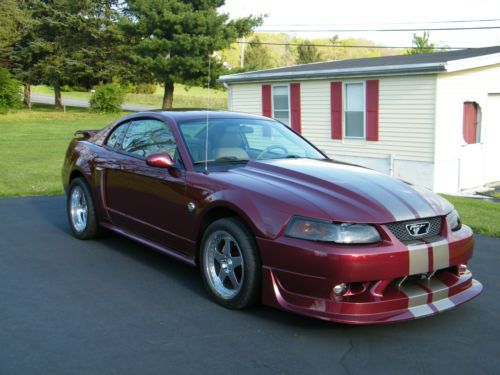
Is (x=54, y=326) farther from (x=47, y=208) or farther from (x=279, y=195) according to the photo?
(x=47, y=208)

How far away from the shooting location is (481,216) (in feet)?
28.4

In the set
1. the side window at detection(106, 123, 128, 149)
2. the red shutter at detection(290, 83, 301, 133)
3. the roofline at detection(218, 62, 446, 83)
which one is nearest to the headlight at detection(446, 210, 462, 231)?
the side window at detection(106, 123, 128, 149)

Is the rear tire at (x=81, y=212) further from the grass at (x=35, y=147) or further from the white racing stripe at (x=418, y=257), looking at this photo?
the white racing stripe at (x=418, y=257)

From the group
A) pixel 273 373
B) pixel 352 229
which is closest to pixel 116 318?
pixel 273 373

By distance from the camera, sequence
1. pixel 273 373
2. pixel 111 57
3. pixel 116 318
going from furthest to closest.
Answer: pixel 111 57, pixel 116 318, pixel 273 373

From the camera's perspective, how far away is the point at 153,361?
11.8 feet

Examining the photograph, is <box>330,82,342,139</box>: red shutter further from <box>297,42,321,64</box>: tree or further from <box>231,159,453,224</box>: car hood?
<box>297,42,321,64</box>: tree

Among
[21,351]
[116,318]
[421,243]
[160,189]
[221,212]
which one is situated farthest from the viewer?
[160,189]

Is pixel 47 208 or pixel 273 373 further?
pixel 47 208

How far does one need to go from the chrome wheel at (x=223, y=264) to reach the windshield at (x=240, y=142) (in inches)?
32.4

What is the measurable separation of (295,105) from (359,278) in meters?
15.3

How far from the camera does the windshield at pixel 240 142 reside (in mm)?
5227

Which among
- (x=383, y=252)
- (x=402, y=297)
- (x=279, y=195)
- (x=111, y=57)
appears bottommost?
(x=402, y=297)

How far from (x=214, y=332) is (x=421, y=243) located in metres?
1.57
